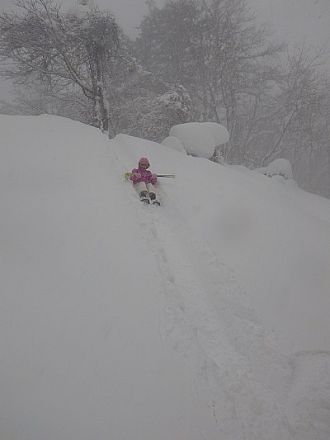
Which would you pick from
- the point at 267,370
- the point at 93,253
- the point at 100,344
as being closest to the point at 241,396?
the point at 267,370

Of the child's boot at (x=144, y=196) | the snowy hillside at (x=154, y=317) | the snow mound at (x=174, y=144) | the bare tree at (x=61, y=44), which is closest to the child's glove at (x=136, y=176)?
the snowy hillside at (x=154, y=317)

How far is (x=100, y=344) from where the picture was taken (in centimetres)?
278

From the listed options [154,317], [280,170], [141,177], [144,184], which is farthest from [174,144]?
[154,317]

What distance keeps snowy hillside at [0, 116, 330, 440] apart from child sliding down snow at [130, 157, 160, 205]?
25 cm

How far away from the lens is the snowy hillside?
2.34 meters

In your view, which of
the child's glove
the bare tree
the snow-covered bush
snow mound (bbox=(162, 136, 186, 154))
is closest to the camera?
the child's glove

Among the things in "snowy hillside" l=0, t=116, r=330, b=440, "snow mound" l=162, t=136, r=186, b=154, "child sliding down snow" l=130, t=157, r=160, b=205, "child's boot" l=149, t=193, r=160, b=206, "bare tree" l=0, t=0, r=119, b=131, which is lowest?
"snowy hillside" l=0, t=116, r=330, b=440

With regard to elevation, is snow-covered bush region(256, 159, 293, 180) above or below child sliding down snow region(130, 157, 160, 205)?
below

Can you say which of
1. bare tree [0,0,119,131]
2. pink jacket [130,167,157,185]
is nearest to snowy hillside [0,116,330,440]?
pink jacket [130,167,157,185]

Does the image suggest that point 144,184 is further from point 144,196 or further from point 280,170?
point 280,170

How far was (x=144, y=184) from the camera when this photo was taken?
6.25m

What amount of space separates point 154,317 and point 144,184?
11.9ft

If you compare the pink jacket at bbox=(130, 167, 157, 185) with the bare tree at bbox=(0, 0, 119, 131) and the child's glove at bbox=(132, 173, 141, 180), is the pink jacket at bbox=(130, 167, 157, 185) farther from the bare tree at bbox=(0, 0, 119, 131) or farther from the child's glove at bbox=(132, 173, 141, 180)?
the bare tree at bbox=(0, 0, 119, 131)

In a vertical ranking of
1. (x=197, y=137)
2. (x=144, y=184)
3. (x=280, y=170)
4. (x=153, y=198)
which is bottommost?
(x=280, y=170)
